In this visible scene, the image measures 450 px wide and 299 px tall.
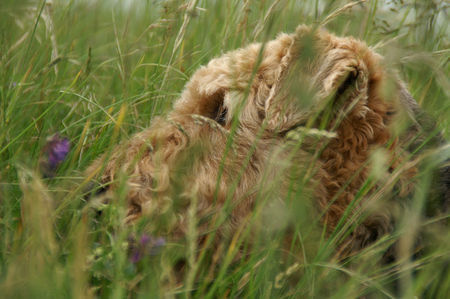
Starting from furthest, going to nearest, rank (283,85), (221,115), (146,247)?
(221,115) → (283,85) → (146,247)

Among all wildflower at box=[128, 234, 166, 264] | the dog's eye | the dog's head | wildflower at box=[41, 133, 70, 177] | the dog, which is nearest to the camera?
wildflower at box=[128, 234, 166, 264]

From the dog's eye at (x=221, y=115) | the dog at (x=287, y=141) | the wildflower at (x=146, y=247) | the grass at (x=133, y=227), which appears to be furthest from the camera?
the dog's eye at (x=221, y=115)

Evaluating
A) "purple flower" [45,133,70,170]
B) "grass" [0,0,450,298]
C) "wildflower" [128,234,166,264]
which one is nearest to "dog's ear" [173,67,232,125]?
"grass" [0,0,450,298]

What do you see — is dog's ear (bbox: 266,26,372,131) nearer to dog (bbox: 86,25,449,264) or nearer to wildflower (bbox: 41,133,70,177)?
dog (bbox: 86,25,449,264)

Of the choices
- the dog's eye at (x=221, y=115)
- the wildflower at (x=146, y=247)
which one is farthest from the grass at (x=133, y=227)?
the dog's eye at (x=221, y=115)

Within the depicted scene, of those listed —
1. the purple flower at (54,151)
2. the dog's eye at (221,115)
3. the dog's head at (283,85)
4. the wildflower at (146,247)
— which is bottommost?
the wildflower at (146,247)

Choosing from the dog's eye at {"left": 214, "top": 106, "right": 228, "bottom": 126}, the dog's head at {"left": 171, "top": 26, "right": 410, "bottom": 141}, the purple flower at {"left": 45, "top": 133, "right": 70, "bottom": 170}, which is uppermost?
the dog's head at {"left": 171, "top": 26, "right": 410, "bottom": 141}

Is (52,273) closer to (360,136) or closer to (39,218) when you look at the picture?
(39,218)

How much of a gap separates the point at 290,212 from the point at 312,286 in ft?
0.85

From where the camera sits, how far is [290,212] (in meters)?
1.32

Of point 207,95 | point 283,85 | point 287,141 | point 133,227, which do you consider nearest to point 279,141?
point 287,141

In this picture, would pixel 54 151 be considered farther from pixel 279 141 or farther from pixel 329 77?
pixel 329 77

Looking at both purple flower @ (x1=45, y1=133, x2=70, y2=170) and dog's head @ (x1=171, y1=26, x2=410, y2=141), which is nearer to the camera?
purple flower @ (x1=45, y1=133, x2=70, y2=170)

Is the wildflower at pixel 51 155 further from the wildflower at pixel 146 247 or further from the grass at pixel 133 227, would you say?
the wildflower at pixel 146 247
